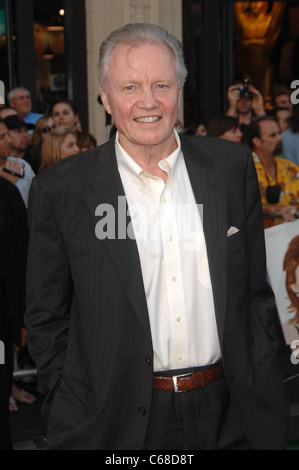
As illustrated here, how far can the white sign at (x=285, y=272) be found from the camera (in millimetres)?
4535

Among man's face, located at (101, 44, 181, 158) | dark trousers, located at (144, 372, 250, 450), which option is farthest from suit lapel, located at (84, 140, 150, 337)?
dark trousers, located at (144, 372, 250, 450)

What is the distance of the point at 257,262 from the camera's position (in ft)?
8.70

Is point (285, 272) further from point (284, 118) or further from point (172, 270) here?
point (284, 118)

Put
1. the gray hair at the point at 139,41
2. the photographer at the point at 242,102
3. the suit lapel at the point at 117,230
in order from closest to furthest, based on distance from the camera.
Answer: the suit lapel at the point at 117,230 → the gray hair at the point at 139,41 → the photographer at the point at 242,102

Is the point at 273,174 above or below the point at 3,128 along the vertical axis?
below

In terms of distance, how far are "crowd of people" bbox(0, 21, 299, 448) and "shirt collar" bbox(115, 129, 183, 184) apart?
1904 millimetres

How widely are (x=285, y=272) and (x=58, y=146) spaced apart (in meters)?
2.22

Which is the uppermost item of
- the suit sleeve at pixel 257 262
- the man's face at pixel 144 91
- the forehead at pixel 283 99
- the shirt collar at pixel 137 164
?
the man's face at pixel 144 91

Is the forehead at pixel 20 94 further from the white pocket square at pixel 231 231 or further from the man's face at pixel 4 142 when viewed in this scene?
the white pocket square at pixel 231 231

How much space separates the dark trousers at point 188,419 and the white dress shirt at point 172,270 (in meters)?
0.10

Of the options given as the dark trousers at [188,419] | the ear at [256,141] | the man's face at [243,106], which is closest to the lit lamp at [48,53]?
the man's face at [243,106]

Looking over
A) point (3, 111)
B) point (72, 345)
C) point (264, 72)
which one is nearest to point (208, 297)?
point (72, 345)

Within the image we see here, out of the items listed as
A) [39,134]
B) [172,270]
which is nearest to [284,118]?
[39,134]

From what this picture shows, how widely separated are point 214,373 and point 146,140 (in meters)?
0.79
